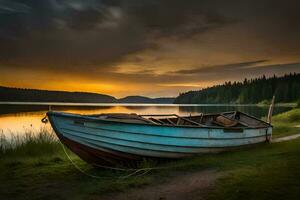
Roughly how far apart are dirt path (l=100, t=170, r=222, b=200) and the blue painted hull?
1.87m

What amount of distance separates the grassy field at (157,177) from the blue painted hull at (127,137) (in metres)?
0.47

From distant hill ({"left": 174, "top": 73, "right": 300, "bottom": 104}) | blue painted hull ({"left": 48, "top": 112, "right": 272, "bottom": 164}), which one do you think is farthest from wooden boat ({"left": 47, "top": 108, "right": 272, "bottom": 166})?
distant hill ({"left": 174, "top": 73, "right": 300, "bottom": 104})

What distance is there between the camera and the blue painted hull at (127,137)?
10172 millimetres

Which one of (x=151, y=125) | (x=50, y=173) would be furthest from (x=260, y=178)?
(x=50, y=173)

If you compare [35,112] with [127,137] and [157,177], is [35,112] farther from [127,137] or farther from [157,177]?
[157,177]

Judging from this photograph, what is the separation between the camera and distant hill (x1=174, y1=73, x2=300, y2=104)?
131 metres

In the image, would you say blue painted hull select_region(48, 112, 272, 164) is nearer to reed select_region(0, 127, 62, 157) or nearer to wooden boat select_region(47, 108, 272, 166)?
wooden boat select_region(47, 108, 272, 166)

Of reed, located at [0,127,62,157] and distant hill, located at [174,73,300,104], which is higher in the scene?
distant hill, located at [174,73,300,104]

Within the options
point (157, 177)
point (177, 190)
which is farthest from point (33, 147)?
point (177, 190)

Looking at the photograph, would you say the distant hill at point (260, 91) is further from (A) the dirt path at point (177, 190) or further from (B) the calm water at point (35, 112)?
(A) the dirt path at point (177, 190)

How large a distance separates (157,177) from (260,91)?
14994cm

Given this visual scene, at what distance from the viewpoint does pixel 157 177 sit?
375 inches

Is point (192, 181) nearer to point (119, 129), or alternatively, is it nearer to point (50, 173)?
point (119, 129)

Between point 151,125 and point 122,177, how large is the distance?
1889 millimetres
